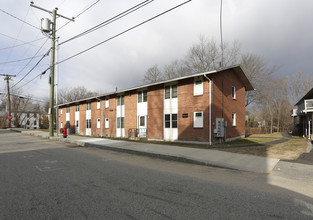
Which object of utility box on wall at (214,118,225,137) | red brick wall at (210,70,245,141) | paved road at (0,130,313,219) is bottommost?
paved road at (0,130,313,219)

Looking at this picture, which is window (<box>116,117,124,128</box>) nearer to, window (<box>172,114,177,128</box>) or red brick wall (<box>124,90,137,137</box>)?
red brick wall (<box>124,90,137,137</box>)

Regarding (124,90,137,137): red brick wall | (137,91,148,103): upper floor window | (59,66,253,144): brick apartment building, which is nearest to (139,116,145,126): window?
(59,66,253,144): brick apartment building

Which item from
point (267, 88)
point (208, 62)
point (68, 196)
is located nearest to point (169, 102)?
point (68, 196)

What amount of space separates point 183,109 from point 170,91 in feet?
7.27

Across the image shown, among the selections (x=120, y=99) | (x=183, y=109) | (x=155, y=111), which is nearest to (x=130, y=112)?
(x=120, y=99)

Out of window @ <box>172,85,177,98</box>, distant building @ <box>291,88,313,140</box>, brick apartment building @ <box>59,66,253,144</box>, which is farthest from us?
distant building @ <box>291,88,313,140</box>

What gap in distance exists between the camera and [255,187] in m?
4.90

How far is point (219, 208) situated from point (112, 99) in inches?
819

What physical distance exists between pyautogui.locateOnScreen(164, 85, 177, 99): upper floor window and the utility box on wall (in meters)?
4.16

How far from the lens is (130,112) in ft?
66.8

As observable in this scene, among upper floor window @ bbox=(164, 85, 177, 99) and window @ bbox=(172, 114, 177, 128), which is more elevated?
upper floor window @ bbox=(164, 85, 177, 99)

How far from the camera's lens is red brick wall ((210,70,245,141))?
581 inches

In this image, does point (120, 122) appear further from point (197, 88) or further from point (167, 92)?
point (197, 88)

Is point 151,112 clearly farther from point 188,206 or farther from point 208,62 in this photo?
point 208,62
